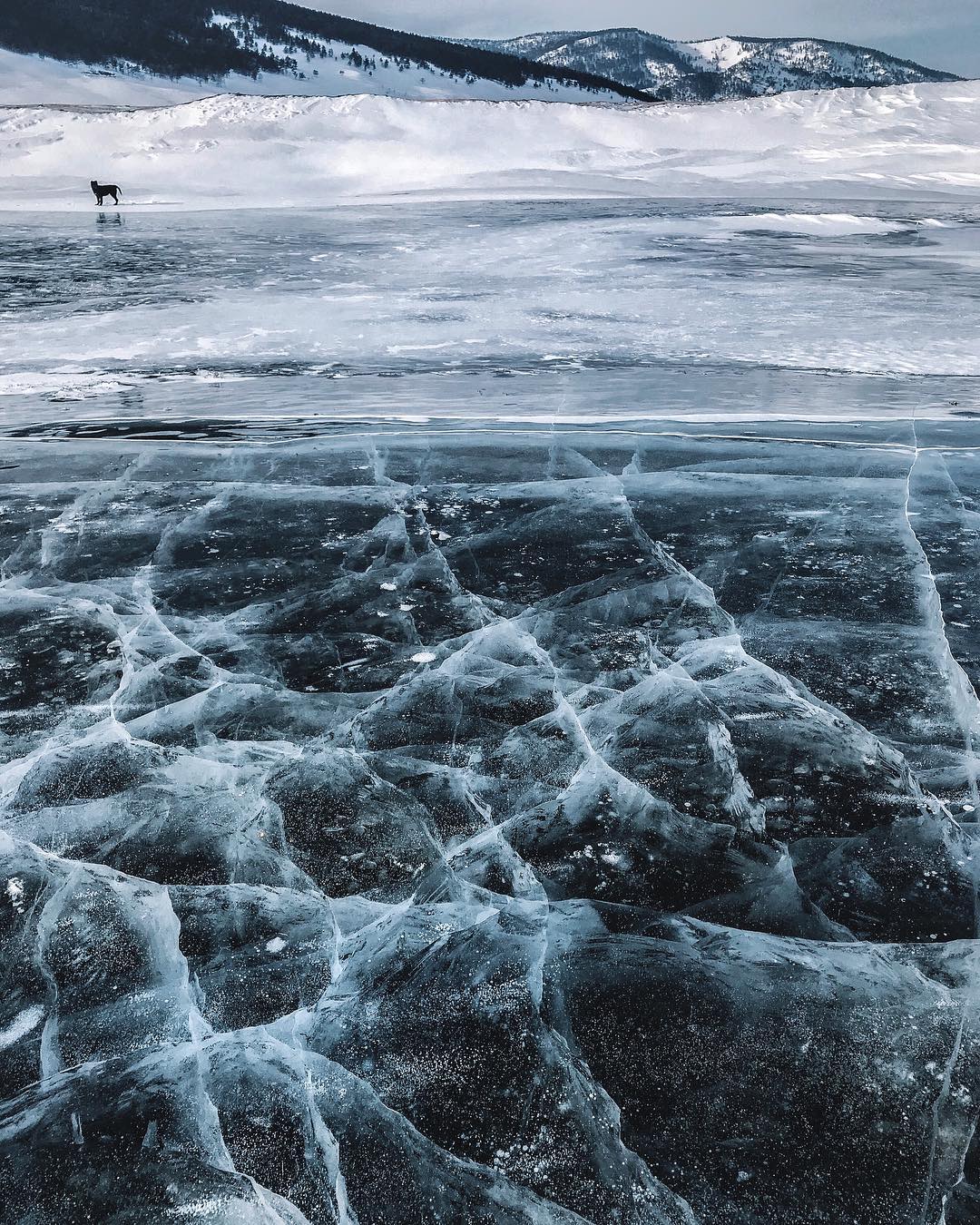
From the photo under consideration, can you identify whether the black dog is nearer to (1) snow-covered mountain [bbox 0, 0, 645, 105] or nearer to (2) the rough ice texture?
(2) the rough ice texture

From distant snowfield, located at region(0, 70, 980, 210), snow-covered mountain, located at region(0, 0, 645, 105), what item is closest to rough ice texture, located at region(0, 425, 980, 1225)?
distant snowfield, located at region(0, 70, 980, 210)

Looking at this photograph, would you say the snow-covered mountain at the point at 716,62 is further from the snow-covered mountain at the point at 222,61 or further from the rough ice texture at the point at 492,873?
the rough ice texture at the point at 492,873

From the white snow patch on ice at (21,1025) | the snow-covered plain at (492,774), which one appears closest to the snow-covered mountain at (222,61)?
the snow-covered plain at (492,774)

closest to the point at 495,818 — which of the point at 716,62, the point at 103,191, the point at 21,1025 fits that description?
the point at 21,1025

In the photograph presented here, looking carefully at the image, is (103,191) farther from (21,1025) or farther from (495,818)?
(21,1025)

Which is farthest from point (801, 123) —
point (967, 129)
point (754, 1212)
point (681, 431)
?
point (754, 1212)

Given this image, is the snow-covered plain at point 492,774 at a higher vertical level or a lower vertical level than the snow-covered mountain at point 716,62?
lower
